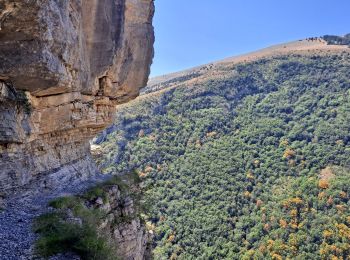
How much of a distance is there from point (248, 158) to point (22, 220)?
245ft

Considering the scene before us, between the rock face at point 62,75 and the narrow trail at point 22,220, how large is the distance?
25.2 inches

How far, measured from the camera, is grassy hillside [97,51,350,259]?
56.7m

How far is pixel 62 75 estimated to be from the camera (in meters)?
13.7

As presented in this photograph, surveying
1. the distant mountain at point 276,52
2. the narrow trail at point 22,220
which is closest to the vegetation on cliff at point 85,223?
the narrow trail at point 22,220

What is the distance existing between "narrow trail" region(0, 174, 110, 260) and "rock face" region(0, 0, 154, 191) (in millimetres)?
641

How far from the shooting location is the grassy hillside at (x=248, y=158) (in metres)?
56.7


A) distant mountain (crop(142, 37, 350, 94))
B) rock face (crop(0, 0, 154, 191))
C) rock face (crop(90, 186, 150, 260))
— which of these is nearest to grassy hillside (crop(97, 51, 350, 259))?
rock face (crop(90, 186, 150, 260))

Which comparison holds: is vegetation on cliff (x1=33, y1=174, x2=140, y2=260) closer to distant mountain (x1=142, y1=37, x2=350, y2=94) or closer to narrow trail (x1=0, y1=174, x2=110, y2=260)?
narrow trail (x1=0, y1=174, x2=110, y2=260)

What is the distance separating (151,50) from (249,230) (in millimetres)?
44171

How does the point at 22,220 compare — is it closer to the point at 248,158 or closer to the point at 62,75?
the point at 62,75

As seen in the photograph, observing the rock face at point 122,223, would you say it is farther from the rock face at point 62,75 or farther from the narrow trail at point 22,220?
the rock face at point 62,75

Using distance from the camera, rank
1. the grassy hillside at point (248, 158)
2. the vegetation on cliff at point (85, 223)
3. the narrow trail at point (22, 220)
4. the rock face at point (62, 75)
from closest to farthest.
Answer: the narrow trail at point (22, 220) < the vegetation on cliff at point (85, 223) < the rock face at point (62, 75) < the grassy hillside at point (248, 158)

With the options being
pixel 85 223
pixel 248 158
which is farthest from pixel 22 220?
pixel 248 158

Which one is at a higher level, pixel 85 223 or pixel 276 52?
pixel 276 52
